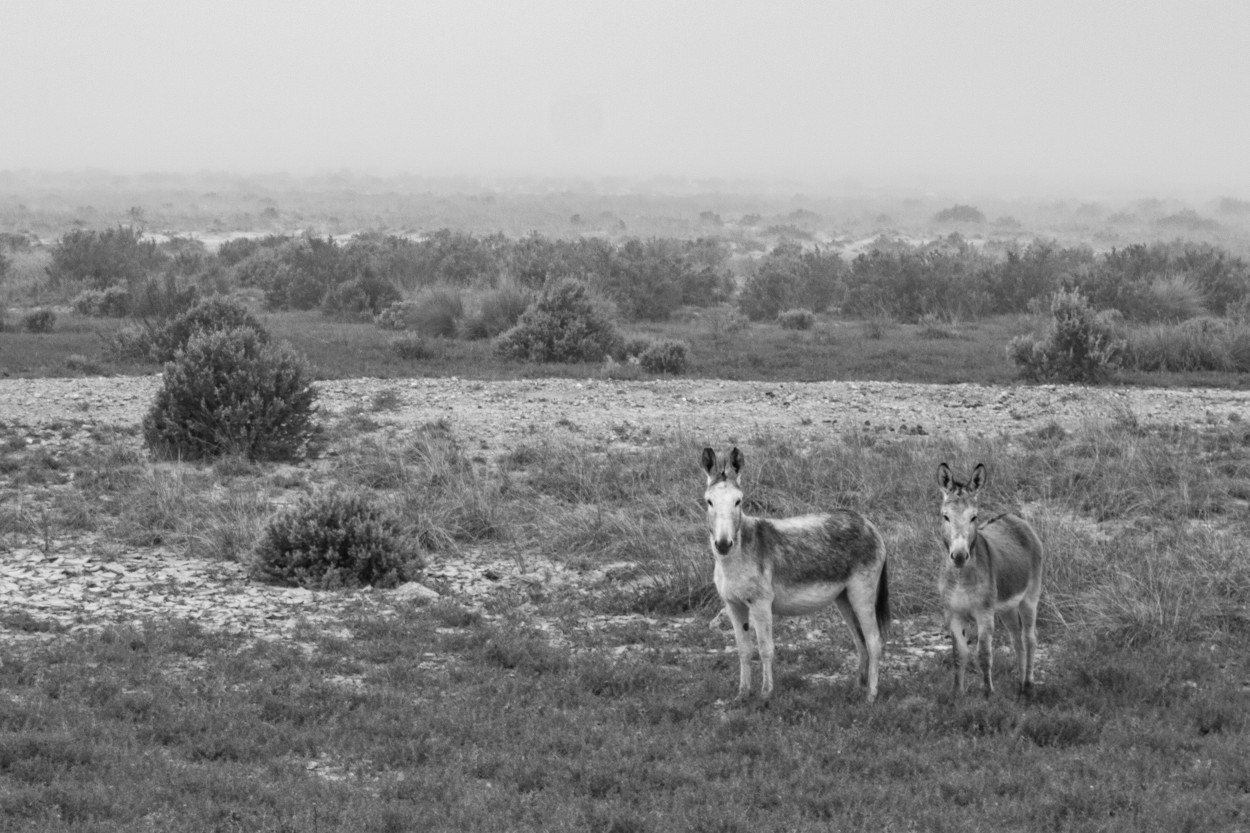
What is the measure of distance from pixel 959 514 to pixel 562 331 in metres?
17.6

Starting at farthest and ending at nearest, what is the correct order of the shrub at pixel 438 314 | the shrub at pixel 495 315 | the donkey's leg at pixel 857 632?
the shrub at pixel 438 314 → the shrub at pixel 495 315 → the donkey's leg at pixel 857 632

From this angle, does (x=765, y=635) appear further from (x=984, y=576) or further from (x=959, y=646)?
(x=984, y=576)

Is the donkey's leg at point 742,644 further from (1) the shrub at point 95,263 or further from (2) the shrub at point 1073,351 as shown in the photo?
(1) the shrub at point 95,263

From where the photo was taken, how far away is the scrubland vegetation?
6898mm

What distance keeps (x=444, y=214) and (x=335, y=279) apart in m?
39.4

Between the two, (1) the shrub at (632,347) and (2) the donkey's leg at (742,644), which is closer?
(2) the donkey's leg at (742,644)

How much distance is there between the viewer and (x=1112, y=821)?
6.51m

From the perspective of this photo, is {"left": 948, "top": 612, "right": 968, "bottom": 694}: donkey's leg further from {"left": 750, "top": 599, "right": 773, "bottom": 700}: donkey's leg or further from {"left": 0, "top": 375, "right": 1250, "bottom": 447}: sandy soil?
{"left": 0, "top": 375, "right": 1250, "bottom": 447}: sandy soil

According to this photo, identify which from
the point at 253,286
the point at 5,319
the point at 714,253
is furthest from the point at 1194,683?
the point at 714,253

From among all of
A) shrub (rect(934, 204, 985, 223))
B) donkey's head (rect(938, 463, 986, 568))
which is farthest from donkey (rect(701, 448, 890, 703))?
shrub (rect(934, 204, 985, 223))

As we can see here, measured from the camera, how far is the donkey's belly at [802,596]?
8398mm

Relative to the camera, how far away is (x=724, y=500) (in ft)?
25.7

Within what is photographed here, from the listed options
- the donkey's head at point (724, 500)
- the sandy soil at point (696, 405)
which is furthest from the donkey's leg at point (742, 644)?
the sandy soil at point (696, 405)

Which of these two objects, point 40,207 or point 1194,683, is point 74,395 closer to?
point 1194,683
